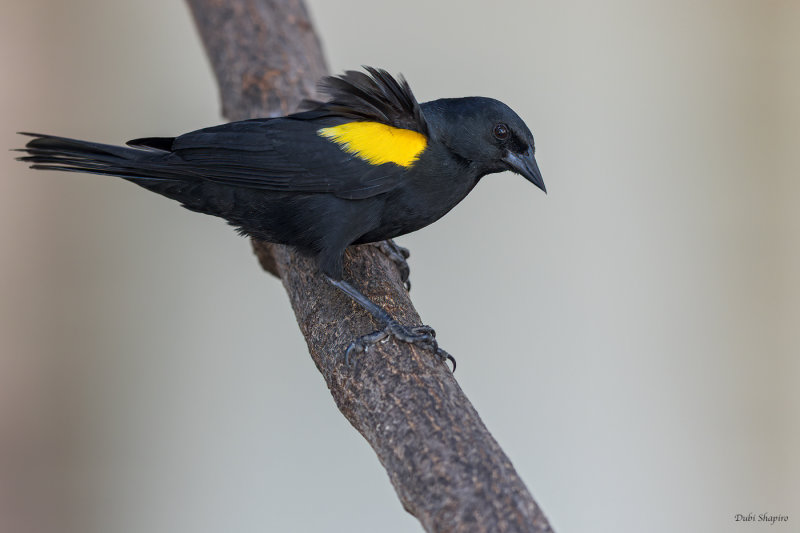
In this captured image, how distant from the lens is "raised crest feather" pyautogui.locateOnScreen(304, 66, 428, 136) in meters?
2.29

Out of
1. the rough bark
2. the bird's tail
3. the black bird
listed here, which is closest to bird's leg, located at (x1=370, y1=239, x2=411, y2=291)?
the rough bark

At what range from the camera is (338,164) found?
2258 millimetres

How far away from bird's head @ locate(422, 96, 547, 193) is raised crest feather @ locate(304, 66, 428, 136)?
91 mm

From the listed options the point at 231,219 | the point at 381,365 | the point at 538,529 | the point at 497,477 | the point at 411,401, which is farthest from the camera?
the point at 231,219

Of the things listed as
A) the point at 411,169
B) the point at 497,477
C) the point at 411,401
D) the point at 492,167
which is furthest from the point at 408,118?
the point at 497,477

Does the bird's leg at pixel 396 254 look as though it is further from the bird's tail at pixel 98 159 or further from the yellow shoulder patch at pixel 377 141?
the bird's tail at pixel 98 159

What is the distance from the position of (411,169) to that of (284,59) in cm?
131

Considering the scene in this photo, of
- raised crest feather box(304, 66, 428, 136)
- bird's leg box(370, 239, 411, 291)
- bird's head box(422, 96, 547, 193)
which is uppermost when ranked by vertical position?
raised crest feather box(304, 66, 428, 136)

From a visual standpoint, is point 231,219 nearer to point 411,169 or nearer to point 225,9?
point 411,169

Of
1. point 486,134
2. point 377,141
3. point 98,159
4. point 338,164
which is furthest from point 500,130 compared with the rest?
point 98,159

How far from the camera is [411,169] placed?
229cm

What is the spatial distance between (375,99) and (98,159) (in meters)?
0.84

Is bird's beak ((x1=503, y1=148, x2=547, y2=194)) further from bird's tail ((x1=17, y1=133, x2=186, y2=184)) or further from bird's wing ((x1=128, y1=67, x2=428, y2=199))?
bird's tail ((x1=17, y1=133, x2=186, y2=184))

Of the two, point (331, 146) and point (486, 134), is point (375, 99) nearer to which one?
point (331, 146)
